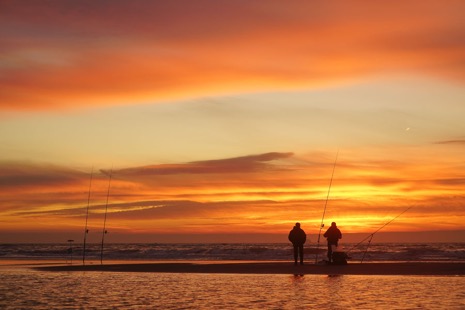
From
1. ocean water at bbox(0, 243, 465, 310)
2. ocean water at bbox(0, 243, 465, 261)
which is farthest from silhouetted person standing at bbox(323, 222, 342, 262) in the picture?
ocean water at bbox(0, 243, 465, 310)

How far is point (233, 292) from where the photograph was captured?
19.1 metres

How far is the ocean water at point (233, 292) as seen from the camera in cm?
1611

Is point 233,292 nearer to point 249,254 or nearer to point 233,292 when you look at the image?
point 233,292

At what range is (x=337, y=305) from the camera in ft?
51.6

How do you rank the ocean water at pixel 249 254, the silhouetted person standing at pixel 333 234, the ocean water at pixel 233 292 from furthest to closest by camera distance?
the ocean water at pixel 249 254
the silhouetted person standing at pixel 333 234
the ocean water at pixel 233 292

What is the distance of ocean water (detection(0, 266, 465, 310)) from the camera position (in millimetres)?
16109

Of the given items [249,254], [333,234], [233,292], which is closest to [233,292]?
[233,292]

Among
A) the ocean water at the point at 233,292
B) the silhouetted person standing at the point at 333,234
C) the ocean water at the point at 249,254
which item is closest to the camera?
the ocean water at the point at 233,292

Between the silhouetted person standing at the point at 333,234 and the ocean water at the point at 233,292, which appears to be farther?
the silhouetted person standing at the point at 333,234

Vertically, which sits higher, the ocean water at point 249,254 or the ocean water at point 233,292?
the ocean water at point 249,254

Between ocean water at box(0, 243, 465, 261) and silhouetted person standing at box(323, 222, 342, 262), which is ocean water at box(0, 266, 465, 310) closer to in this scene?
silhouetted person standing at box(323, 222, 342, 262)

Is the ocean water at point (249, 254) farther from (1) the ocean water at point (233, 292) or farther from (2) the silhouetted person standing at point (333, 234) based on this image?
(1) the ocean water at point (233, 292)

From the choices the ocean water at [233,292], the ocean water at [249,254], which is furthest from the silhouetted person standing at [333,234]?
the ocean water at [233,292]

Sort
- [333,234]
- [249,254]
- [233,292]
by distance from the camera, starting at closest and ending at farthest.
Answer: [233,292] < [333,234] < [249,254]
